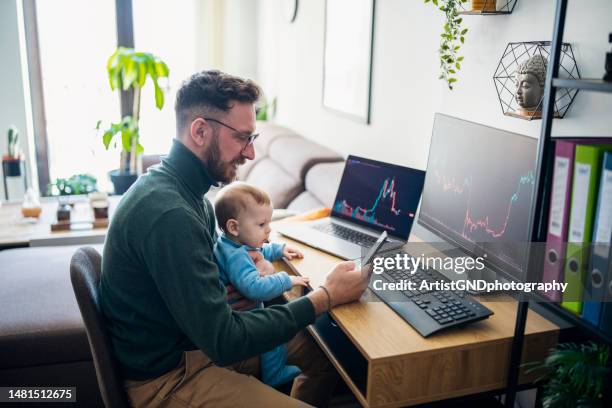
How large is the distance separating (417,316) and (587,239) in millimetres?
440

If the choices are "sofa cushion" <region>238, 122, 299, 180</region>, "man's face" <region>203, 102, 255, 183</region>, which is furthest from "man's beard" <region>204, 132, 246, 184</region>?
"sofa cushion" <region>238, 122, 299, 180</region>

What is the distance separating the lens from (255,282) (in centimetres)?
146

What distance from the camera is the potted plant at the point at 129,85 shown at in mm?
3924

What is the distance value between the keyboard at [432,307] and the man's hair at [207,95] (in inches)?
24.8

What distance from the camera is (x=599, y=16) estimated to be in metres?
1.28

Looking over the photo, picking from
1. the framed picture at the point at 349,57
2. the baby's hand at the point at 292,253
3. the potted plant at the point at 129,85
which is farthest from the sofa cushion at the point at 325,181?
the potted plant at the point at 129,85

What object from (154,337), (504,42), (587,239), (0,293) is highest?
(504,42)

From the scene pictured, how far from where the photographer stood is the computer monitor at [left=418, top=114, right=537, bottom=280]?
4.26 feet

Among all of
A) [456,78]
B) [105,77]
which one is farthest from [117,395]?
[105,77]

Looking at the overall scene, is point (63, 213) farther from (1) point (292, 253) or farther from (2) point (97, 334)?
(2) point (97, 334)

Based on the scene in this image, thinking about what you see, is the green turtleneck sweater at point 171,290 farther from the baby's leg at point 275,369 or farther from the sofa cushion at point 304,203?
the sofa cushion at point 304,203

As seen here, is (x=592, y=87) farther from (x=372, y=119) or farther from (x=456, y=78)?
(x=372, y=119)

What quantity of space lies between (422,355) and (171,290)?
56 centimetres

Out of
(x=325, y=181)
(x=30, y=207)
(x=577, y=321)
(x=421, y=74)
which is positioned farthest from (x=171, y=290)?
(x=30, y=207)
